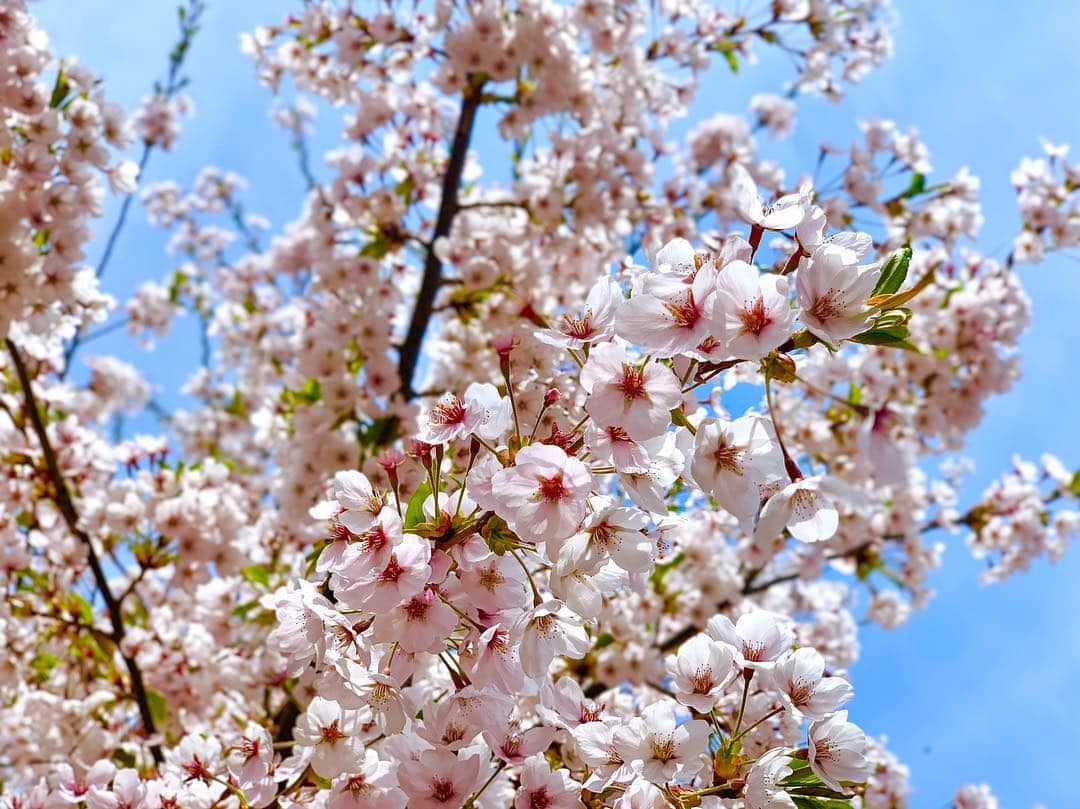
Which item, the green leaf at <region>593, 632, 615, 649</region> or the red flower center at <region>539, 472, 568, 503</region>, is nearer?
the red flower center at <region>539, 472, 568, 503</region>

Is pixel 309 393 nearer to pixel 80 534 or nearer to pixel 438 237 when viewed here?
pixel 438 237

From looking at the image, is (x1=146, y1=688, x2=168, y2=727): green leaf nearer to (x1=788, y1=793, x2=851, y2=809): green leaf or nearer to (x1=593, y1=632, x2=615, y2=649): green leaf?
(x1=593, y1=632, x2=615, y2=649): green leaf

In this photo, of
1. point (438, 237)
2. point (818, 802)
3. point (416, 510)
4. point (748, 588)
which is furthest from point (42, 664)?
point (748, 588)

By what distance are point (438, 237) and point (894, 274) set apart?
9.95 feet

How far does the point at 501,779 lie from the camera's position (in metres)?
1.53

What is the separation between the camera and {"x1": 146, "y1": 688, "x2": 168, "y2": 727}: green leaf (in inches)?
118

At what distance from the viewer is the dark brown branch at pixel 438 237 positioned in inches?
152

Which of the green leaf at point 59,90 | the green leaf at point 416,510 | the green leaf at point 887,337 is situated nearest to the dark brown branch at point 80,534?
the green leaf at point 59,90

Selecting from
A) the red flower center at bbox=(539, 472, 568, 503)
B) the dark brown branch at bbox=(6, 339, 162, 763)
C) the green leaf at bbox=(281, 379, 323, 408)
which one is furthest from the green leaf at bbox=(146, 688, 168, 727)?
the red flower center at bbox=(539, 472, 568, 503)

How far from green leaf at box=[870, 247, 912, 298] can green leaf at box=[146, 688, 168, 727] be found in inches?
113

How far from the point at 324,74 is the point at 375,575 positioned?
3.90 metres

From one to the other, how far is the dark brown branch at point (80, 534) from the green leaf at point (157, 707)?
3 cm

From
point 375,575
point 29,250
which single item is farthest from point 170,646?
point 375,575

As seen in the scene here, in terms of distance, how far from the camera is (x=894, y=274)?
124 cm
